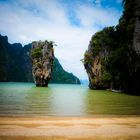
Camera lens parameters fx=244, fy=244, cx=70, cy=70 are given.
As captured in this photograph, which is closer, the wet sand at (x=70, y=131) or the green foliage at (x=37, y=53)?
the wet sand at (x=70, y=131)

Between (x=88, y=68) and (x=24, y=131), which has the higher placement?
(x=88, y=68)

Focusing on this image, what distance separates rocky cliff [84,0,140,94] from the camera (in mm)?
31509

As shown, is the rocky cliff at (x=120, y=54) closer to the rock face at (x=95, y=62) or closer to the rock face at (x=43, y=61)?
the rock face at (x=95, y=62)

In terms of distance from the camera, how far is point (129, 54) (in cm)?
3491

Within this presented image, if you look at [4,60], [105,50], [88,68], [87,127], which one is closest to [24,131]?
[87,127]

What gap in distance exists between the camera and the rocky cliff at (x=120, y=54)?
103 feet

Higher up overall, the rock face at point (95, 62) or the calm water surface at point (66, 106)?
the rock face at point (95, 62)

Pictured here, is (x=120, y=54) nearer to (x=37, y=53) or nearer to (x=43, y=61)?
(x=43, y=61)

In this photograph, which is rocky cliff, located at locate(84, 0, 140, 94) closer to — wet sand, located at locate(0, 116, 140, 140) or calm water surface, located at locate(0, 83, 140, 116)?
calm water surface, located at locate(0, 83, 140, 116)

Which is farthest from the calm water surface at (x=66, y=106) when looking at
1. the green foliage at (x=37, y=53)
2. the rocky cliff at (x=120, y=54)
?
the green foliage at (x=37, y=53)

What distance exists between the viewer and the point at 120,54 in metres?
36.4

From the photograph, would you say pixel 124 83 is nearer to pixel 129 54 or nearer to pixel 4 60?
pixel 129 54

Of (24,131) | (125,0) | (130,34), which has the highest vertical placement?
(125,0)

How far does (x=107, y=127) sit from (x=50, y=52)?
7069cm
